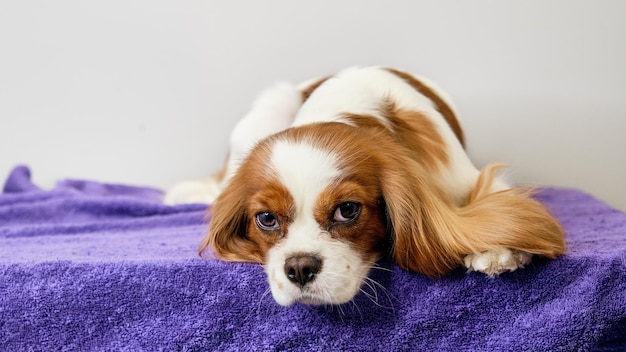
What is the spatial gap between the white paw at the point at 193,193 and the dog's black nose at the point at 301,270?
1.19 metres

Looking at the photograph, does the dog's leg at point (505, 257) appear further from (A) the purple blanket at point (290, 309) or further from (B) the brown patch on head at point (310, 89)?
(B) the brown patch on head at point (310, 89)

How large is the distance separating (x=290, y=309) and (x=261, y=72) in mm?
1484

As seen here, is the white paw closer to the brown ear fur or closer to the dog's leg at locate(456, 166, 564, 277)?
the brown ear fur

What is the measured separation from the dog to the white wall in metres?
0.79

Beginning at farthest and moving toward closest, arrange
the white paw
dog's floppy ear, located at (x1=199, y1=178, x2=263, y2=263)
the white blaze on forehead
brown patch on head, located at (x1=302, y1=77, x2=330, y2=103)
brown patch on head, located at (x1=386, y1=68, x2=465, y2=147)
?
the white paw < brown patch on head, located at (x1=302, y1=77, x2=330, y2=103) < brown patch on head, located at (x1=386, y1=68, x2=465, y2=147) < dog's floppy ear, located at (x1=199, y1=178, x2=263, y2=263) < the white blaze on forehead

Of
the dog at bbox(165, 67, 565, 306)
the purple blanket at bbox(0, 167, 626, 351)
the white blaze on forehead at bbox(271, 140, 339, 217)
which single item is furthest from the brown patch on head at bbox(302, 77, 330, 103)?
the purple blanket at bbox(0, 167, 626, 351)

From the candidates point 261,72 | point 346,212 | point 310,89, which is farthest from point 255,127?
point 346,212

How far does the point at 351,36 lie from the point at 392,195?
4.04 feet

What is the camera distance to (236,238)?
1604 mm

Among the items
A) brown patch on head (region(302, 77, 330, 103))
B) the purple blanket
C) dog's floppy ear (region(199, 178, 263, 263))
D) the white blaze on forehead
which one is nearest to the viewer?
the purple blanket

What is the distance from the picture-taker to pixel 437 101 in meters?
2.10

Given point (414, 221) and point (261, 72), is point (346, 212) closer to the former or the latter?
point (414, 221)

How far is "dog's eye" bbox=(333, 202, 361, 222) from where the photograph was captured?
4.55 feet

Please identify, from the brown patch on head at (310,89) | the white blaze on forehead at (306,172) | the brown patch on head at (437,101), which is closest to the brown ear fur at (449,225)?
the white blaze on forehead at (306,172)
